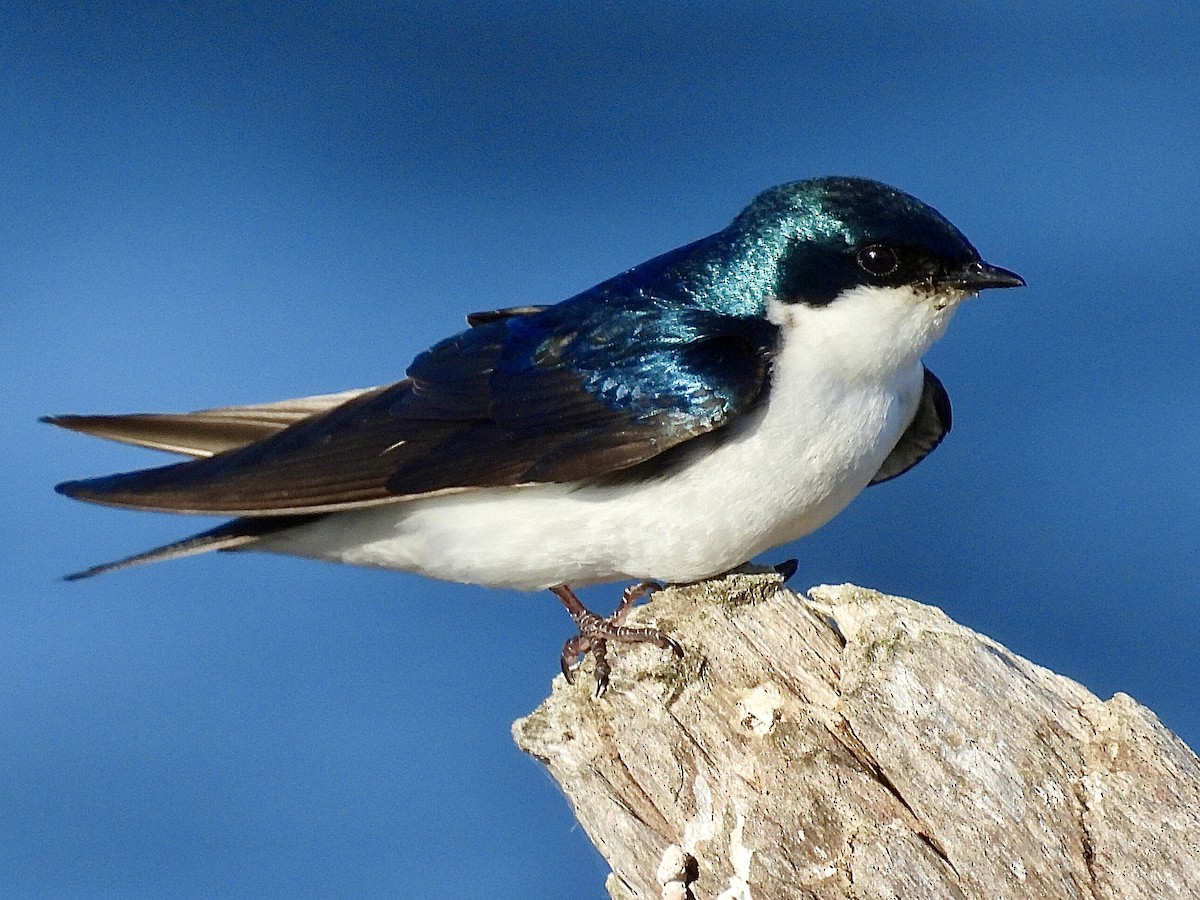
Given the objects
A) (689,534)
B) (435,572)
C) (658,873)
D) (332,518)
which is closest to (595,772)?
(658,873)

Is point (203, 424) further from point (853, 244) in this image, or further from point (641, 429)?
point (853, 244)

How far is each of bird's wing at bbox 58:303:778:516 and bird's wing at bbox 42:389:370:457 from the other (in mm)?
50

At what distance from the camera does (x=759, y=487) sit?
133cm

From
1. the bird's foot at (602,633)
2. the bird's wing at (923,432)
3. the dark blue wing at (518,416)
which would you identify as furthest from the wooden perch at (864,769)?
the bird's wing at (923,432)

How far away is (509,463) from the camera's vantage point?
4.61 feet

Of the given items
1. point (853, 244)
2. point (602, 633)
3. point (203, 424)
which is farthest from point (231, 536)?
point (853, 244)

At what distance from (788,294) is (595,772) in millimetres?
459

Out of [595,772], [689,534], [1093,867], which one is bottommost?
[1093,867]

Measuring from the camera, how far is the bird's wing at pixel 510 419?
1349mm

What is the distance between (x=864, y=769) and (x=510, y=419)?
0.50m

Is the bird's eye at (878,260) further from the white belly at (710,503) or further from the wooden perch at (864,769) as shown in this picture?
the wooden perch at (864,769)

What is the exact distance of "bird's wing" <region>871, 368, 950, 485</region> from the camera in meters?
1.53

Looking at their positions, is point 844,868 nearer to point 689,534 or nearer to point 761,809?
point 761,809

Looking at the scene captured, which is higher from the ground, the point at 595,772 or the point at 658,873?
the point at 595,772
